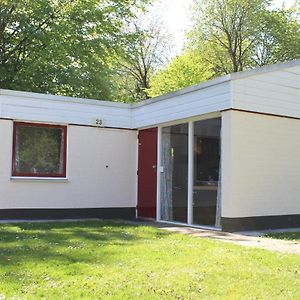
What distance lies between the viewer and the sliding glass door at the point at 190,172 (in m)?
9.91

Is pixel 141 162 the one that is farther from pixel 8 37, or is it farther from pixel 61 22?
pixel 8 37

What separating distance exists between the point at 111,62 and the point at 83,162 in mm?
13265

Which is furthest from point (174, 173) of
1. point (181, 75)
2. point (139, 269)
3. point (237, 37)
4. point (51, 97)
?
point (237, 37)

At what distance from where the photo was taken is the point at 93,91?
22.1 meters

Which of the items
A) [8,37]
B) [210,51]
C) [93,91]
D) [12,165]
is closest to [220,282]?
[12,165]

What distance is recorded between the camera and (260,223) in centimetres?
962

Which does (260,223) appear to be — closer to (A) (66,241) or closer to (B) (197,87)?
(B) (197,87)

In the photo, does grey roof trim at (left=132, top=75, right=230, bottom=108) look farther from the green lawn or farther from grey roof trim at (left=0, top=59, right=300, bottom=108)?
the green lawn

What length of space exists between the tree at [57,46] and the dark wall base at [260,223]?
44.3 ft

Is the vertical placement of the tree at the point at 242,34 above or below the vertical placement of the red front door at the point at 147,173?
above

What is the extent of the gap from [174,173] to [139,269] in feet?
19.2

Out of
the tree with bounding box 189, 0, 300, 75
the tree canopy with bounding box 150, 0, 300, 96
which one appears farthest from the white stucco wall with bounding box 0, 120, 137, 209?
the tree with bounding box 189, 0, 300, 75

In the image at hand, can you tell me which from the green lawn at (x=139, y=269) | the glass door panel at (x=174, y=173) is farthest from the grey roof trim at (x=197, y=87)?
the green lawn at (x=139, y=269)

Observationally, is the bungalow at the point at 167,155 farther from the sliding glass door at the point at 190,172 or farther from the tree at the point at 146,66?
the tree at the point at 146,66
